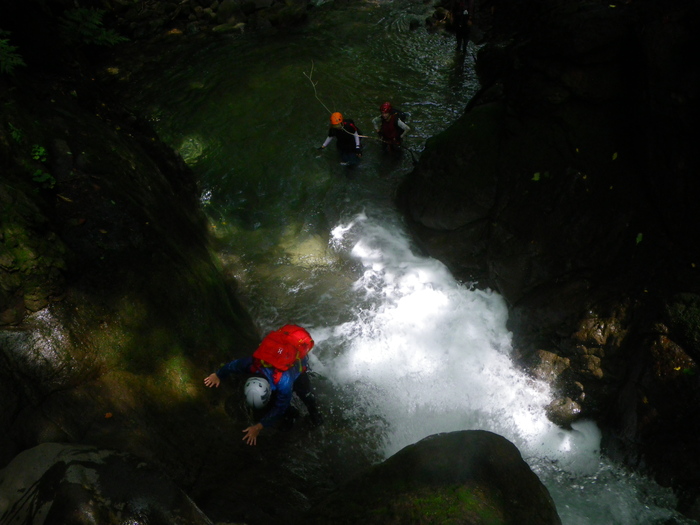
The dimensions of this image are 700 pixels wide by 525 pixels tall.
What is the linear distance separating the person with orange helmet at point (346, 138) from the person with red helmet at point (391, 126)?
611mm

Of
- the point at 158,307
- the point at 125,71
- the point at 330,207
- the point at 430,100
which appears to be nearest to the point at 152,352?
the point at 158,307

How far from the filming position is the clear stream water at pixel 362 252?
532 cm

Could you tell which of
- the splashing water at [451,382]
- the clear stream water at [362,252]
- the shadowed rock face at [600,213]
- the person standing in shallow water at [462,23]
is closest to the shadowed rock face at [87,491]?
the clear stream water at [362,252]

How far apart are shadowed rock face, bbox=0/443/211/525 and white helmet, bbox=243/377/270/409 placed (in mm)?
1015

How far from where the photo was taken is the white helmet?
3.87 metres

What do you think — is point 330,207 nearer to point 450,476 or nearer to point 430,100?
point 430,100

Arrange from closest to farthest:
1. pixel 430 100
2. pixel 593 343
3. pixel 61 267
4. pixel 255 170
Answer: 1. pixel 61 267
2. pixel 593 343
3. pixel 255 170
4. pixel 430 100

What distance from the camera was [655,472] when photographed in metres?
4.32

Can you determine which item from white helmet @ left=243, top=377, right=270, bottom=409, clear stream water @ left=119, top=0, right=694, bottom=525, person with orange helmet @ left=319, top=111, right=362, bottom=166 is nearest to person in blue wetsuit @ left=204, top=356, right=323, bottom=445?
white helmet @ left=243, top=377, right=270, bottom=409

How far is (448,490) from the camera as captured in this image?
126 inches

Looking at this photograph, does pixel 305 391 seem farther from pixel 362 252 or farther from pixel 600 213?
pixel 600 213

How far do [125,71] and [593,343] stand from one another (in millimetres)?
15575

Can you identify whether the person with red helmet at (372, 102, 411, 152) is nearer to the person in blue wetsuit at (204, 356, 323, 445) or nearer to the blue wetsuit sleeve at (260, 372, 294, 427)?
the person in blue wetsuit at (204, 356, 323, 445)

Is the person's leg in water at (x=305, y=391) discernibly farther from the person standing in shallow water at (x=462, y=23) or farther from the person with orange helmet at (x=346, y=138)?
the person standing in shallow water at (x=462, y=23)
